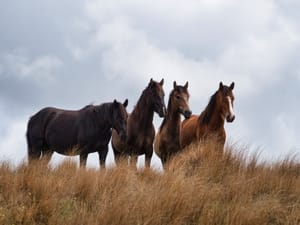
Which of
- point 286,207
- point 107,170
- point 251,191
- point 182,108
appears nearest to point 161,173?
point 107,170

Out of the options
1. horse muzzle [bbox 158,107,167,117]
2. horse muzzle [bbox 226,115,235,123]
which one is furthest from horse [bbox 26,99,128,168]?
horse muzzle [bbox 226,115,235,123]

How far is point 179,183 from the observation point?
32.3 feet

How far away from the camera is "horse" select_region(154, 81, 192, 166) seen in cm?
1500

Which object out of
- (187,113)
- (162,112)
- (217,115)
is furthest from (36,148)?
(217,115)

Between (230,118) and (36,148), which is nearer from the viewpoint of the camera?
(230,118)

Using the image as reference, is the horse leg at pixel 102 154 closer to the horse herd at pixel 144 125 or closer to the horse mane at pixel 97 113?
the horse herd at pixel 144 125

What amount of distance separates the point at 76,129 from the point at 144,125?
1827 millimetres

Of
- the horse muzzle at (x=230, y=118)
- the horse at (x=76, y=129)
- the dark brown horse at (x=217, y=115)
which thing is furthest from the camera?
the horse at (x=76, y=129)

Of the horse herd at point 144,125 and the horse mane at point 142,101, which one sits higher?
the horse mane at point 142,101

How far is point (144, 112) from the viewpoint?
1517 cm

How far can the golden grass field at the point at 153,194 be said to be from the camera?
909 centimetres

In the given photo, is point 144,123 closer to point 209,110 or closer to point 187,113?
point 187,113

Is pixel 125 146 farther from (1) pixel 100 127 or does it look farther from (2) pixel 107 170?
(2) pixel 107 170

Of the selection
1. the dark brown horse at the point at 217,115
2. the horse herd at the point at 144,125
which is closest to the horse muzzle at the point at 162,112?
the horse herd at the point at 144,125
